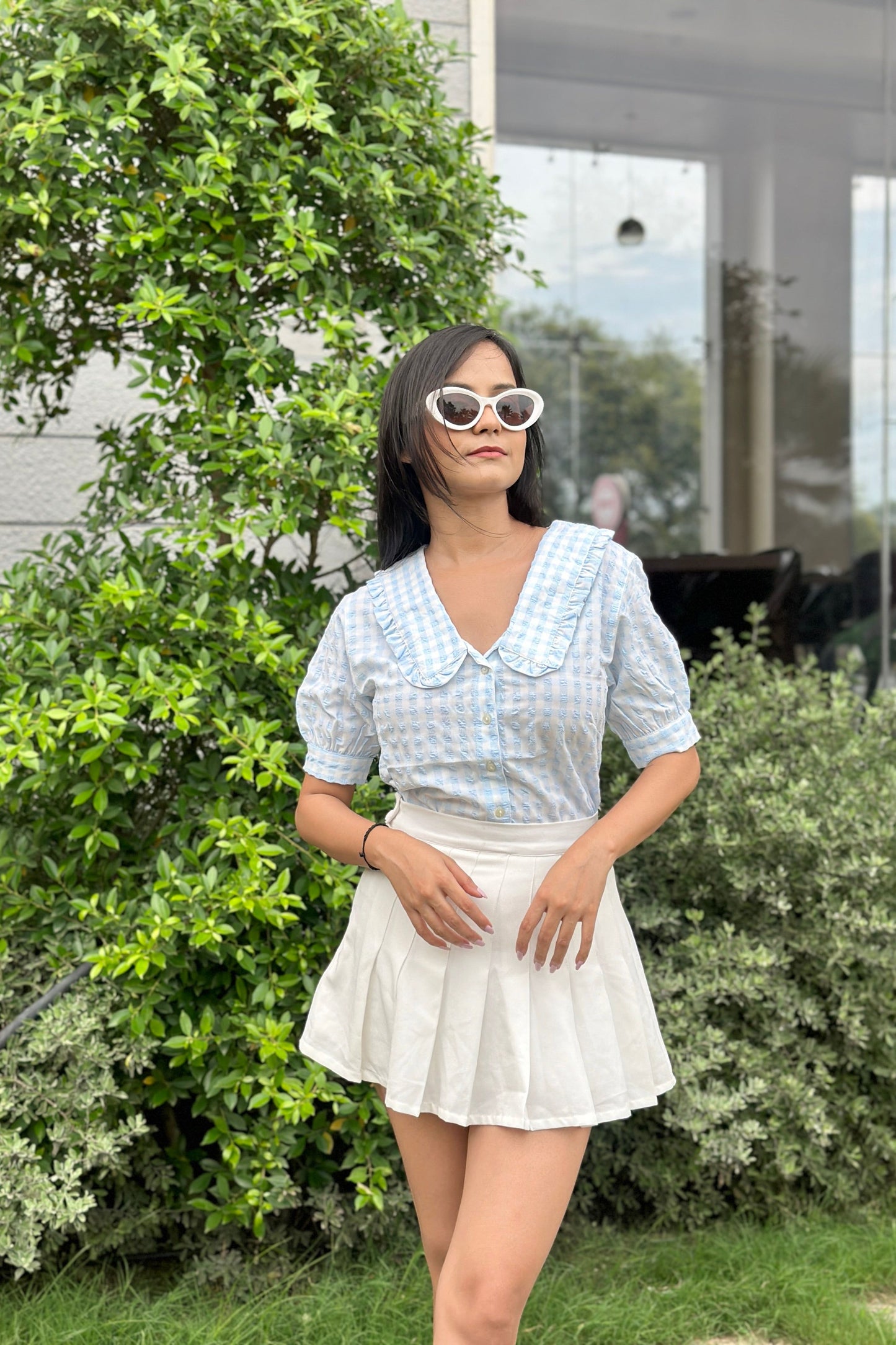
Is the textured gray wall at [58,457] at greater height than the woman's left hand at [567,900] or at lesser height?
greater

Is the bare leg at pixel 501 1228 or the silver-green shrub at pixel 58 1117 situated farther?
the silver-green shrub at pixel 58 1117

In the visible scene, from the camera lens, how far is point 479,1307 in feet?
5.48

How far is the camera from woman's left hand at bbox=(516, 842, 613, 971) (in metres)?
1.69

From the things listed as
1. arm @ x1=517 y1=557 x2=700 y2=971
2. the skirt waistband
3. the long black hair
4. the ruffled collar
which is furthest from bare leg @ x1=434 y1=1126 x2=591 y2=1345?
the long black hair

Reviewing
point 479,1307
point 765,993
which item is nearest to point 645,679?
point 479,1307

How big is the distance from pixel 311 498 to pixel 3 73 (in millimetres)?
1181

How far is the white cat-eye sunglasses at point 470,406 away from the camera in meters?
1.81

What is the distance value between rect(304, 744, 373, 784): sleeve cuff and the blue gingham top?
0.11 m

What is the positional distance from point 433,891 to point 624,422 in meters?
4.24

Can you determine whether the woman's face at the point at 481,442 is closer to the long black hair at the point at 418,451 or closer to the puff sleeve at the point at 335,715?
the long black hair at the point at 418,451

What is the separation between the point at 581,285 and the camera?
5621mm

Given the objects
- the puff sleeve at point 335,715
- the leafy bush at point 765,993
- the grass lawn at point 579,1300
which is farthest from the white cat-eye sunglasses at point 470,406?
the grass lawn at point 579,1300

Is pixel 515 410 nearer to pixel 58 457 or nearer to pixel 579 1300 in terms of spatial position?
pixel 579 1300

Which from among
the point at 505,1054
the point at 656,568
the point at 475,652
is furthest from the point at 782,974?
the point at 656,568
